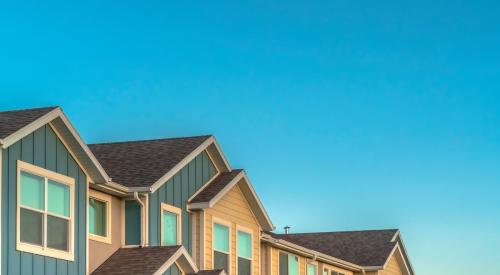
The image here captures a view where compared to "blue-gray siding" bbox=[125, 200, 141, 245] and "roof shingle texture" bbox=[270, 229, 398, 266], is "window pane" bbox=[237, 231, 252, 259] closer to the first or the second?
"blue-gray siding" bbox=[125, 200, 141, 245]

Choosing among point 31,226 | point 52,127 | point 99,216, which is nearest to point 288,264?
point 99,216

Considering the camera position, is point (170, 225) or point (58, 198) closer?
point (58, 198)

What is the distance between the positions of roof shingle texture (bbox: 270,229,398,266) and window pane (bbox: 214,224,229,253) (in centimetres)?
1532

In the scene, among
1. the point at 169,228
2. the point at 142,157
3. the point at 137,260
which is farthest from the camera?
the point at 142,157

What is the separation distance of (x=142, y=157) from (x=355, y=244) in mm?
22132

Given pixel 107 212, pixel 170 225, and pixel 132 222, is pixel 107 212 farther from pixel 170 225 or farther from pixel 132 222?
pixel 170 225

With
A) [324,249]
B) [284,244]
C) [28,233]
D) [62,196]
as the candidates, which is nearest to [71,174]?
[62,196]

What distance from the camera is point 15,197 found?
2306cm

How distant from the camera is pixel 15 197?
2306cm

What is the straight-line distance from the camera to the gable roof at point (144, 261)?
2636 centimetres

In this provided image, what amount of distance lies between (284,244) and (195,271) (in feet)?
33.0

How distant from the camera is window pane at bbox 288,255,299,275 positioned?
39.9 m

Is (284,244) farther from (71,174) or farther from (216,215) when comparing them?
(71,174)

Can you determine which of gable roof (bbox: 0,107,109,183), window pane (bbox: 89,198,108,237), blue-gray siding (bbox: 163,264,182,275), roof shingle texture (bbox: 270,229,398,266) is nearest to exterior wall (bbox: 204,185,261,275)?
blue-gray siding (bbox: 163,264,182,275)
